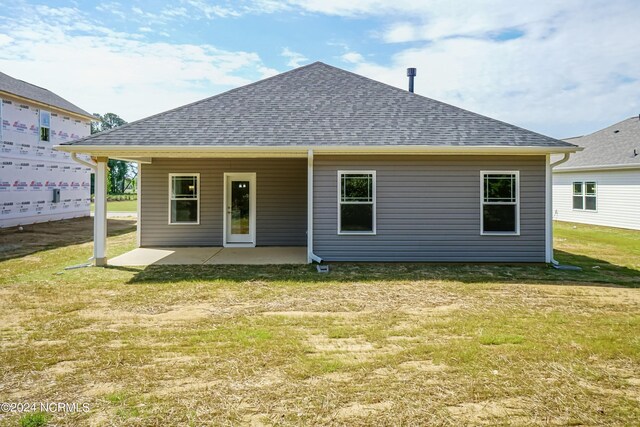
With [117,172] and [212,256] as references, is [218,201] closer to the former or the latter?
[212,256]

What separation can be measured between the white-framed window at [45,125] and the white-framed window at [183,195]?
11.9 m

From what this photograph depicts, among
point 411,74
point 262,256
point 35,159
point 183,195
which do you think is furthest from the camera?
point 35,159

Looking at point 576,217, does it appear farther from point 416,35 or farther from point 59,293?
point 59,293

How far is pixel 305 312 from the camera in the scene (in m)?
5.95

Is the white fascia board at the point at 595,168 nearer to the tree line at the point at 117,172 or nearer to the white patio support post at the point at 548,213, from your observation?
the white patio support post at the point at 548,213

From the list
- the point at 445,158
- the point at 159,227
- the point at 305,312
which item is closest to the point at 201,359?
the point at 305,312

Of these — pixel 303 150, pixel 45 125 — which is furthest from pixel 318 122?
pixel 45 125

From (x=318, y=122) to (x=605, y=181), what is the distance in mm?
15026

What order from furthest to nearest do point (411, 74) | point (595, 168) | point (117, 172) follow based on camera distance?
point (117, 172) < point (595, 168) < point (411, 74)

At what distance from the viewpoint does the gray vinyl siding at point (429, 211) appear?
32.3ft

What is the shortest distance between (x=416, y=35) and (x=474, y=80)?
412cm

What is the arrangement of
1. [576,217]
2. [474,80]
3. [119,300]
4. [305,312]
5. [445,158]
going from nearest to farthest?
[305,312], [119,300], [445,158], [474,80], [576,217]

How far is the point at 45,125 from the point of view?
20062 mm

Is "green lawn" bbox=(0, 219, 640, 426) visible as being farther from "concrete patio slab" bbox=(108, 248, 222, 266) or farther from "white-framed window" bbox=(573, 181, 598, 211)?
"white-framed window" bbox=(573, 181, 598, 211)
